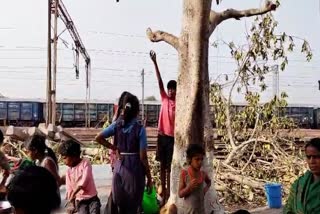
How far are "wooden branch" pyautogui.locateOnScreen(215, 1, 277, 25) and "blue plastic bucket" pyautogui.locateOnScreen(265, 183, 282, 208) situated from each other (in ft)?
9.70

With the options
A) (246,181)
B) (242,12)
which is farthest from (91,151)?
(242,12)

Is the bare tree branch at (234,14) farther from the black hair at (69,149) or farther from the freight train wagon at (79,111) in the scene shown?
the freight train wagon at (79,111)

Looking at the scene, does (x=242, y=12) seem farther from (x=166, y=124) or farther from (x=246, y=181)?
(x=246, y=181)

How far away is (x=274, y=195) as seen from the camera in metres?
7.94

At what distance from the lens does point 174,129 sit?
6227mm

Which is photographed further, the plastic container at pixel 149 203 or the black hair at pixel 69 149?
the plastic container at pixel 149 203

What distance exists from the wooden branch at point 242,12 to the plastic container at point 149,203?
7.53 feet

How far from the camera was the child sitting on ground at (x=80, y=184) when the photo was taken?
15.4 feet

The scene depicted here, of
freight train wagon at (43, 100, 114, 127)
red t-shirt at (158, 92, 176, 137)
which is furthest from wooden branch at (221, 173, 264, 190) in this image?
freight train wagon at (43, 100, 114, 127)

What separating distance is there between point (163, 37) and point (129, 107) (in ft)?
5.55

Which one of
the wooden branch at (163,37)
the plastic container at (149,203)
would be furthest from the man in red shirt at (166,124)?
the plastic container at (149,203)

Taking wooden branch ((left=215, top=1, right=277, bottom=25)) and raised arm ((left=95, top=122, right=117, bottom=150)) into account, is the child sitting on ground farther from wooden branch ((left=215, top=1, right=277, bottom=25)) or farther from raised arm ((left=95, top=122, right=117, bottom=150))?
wooden branch ((left=215, top=1, right=277, bottom=25))

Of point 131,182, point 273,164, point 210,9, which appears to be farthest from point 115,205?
point 273,164

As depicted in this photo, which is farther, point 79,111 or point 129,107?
point 79,111
